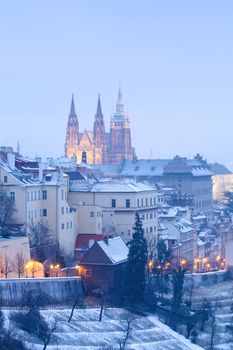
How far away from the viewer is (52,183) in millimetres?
76250

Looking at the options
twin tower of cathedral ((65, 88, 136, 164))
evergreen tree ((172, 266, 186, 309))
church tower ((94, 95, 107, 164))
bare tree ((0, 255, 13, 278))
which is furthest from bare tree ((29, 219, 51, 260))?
church tower ((94, 95, 107, 164))

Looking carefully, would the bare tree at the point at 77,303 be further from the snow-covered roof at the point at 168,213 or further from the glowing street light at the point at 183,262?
the snow-covered roof at the point at 168,213

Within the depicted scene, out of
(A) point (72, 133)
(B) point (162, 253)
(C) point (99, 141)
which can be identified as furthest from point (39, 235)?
(C) point (99, 141)

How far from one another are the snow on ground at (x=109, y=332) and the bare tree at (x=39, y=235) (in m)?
8.84

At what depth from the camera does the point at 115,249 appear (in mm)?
71125

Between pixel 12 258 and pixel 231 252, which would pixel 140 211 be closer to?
pixel 231 252

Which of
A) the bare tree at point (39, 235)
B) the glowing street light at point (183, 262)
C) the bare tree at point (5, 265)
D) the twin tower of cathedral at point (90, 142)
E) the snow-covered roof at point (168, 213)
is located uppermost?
the twin tower of cathedral at point (90, 142)

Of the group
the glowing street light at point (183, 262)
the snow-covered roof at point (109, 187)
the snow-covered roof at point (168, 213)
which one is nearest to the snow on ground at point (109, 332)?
the glowing street light at point (183, 262)

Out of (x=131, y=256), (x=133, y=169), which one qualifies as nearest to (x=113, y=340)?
(x=131, y=256)

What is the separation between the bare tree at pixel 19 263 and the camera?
65688 mm

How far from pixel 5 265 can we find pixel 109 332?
26.3 feet

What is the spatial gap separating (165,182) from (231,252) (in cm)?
5310

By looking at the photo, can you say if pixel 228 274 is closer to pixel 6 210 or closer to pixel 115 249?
pixel 115 249

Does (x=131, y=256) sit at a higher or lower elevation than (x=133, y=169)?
lower
